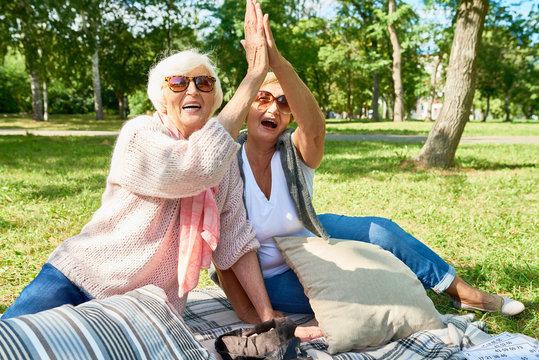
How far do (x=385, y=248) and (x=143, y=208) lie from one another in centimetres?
168

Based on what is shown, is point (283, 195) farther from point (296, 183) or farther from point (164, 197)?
point (164, 197)

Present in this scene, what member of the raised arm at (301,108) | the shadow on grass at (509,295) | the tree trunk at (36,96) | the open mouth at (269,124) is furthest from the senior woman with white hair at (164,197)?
the tree trunk at (36,96)

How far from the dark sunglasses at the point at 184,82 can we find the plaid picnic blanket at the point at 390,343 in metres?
1.38

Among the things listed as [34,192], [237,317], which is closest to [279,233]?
[237,317]

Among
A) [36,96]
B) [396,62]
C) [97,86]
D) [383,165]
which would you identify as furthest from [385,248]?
[97,86]

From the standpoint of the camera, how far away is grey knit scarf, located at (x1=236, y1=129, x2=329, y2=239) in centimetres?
280

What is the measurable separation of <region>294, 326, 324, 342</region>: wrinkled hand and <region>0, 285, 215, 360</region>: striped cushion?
704 millimetres

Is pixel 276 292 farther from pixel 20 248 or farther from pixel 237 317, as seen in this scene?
pixel 20 248

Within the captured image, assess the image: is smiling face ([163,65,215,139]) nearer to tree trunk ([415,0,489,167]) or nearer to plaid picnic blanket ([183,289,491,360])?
plaid picnic blanket ([183,289,491,360])

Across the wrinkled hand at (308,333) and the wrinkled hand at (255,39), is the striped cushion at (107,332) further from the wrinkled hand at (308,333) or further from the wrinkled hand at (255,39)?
the wrinkled hand at (255,39)

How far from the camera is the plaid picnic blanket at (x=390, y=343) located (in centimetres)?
239

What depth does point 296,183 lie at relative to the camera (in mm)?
2824

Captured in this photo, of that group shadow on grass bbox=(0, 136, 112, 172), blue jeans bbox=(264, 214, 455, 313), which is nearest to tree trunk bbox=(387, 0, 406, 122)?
shadow on grass bbox=(0, 136, 112, 172)

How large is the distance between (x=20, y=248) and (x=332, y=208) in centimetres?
376
